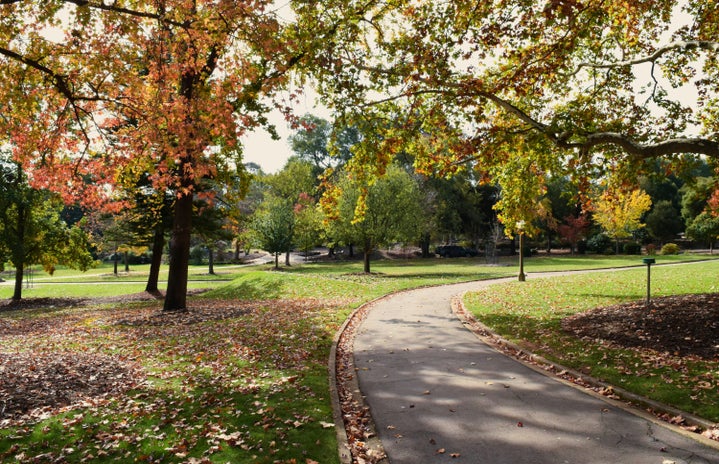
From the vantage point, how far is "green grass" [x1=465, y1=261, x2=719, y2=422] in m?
6.31

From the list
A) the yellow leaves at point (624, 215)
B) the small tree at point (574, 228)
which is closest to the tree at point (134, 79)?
the yellow leaves at point (624, 215)

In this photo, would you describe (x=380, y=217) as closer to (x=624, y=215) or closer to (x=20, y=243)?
(x=20, y=243)

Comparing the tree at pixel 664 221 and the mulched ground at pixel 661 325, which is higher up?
the tree at pixel 664 221

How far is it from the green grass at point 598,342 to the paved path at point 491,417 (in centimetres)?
82

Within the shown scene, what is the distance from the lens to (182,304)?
15625 mm

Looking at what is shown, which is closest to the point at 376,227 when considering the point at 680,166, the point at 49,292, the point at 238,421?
the point at 49,292

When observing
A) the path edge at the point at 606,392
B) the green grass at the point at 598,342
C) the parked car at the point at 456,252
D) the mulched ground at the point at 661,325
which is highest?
the parked car at the point at 456,252

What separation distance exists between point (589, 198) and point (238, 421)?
12.3 metres

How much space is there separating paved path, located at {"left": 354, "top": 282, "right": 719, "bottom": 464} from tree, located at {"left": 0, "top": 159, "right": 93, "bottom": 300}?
20301mm

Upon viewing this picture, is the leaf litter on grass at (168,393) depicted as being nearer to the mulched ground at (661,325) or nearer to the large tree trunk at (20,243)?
the mulched ground at (661,325)

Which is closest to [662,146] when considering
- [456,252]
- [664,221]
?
[456,252]

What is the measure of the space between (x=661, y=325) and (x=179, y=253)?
13356mm

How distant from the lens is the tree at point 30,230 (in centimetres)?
2198

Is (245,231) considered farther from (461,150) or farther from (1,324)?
(461,150)
